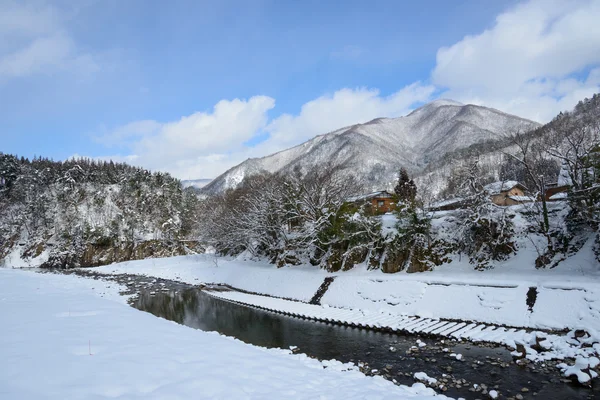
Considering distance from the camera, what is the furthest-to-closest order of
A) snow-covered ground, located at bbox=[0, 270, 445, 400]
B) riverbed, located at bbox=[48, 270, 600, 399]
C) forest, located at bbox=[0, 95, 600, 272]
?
Answer: forest, located at bbox=[0, 95, 600, 272]
riverbed, located at bbox=[48, 270, 600, 399]
snow-covered ground, located at bbox=[0, 270, 445, 400]

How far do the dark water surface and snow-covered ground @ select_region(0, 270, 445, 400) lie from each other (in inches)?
88.4

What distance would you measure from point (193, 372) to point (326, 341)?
922 centimetres

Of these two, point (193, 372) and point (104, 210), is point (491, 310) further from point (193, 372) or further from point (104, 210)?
point (104, 210)

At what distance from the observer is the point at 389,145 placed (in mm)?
172875

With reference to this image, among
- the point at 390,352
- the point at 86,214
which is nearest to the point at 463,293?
the point at 390,352

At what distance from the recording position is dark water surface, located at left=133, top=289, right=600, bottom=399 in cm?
950

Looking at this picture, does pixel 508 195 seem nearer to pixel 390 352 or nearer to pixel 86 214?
pixel 390 352

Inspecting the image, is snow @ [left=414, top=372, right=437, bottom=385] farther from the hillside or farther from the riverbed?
the hillside

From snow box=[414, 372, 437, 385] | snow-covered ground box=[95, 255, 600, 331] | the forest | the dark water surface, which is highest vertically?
the forest

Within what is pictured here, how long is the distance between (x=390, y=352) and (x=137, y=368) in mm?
9907

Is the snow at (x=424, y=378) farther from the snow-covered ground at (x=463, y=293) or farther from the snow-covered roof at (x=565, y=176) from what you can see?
the snow-covered roof at (x=565, y=176)

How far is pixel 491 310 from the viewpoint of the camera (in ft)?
50.0

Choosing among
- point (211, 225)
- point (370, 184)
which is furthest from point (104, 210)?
point (370, 184)

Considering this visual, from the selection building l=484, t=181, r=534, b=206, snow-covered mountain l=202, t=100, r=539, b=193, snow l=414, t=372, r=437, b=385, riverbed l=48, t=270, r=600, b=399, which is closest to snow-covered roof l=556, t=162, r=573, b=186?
building l=484, t=181, r=534, b=206
